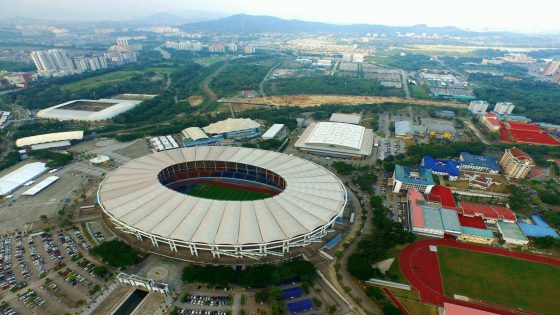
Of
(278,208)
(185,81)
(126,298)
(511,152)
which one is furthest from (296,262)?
(185,81)

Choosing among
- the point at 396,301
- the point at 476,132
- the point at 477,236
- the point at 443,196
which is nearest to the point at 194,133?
the point at 443,196

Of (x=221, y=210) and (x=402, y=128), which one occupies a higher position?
(x=221, y=210)

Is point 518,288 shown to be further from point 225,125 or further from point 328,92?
point 328,92

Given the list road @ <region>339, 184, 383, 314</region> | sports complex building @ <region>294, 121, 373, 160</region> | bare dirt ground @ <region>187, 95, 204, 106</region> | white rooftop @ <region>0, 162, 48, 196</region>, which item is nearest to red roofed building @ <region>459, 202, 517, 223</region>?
road @ <region>339, 184, 383, 314</region>

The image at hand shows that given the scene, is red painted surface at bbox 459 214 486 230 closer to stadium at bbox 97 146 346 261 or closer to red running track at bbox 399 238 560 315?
red running track at bbox 399 238 560 315

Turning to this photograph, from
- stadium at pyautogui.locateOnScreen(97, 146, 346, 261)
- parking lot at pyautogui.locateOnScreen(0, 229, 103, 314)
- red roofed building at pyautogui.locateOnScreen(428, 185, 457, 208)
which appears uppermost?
stadium at pyautogui.locateOnScreen(97, 146, 346, 261)

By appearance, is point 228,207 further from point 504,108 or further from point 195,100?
point 504,108
